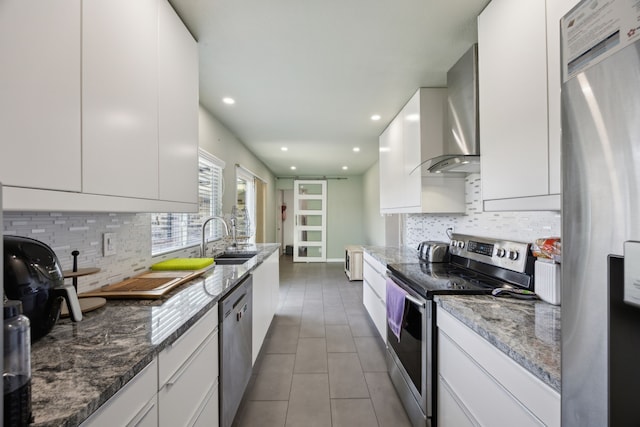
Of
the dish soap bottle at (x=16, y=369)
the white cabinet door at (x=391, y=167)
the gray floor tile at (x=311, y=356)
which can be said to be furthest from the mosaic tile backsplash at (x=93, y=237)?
the white cabinet door at (x=391, y=167)

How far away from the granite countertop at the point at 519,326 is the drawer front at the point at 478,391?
155mm

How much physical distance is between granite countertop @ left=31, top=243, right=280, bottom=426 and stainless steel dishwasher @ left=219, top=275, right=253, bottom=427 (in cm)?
26

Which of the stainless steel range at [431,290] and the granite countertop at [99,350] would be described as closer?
the granite countertop at [99,350]

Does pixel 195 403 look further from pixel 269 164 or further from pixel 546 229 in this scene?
pixel 269 164

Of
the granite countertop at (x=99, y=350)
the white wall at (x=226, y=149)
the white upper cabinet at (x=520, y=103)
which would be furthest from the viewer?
the white wall at (x=226, y=149)

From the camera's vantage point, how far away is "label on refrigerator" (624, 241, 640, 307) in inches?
16.0

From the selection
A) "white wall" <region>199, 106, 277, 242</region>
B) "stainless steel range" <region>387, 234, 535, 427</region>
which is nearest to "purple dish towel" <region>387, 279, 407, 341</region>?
"stainless steel range" <region>387, 234, 535, 427</region>

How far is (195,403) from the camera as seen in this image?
1.12 meters

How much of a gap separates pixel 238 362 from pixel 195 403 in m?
0.55

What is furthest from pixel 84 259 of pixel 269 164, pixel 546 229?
pixel 269 164

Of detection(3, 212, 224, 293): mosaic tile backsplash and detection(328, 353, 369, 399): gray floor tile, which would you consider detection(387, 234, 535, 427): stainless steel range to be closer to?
detection(328, 353, 369, 399): gray floor tile

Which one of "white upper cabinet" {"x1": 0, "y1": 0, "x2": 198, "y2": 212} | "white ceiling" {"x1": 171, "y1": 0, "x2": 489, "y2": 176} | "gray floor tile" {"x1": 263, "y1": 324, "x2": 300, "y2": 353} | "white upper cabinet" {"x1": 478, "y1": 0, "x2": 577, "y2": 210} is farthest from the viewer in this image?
"gray floor tile" {"x1": 263, "y1": 324, "x2": 300, "y2": 353}

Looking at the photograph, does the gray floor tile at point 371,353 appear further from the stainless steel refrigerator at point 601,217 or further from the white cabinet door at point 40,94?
the white cabinet door at point 40,94

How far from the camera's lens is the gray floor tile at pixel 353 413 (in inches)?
66.0
